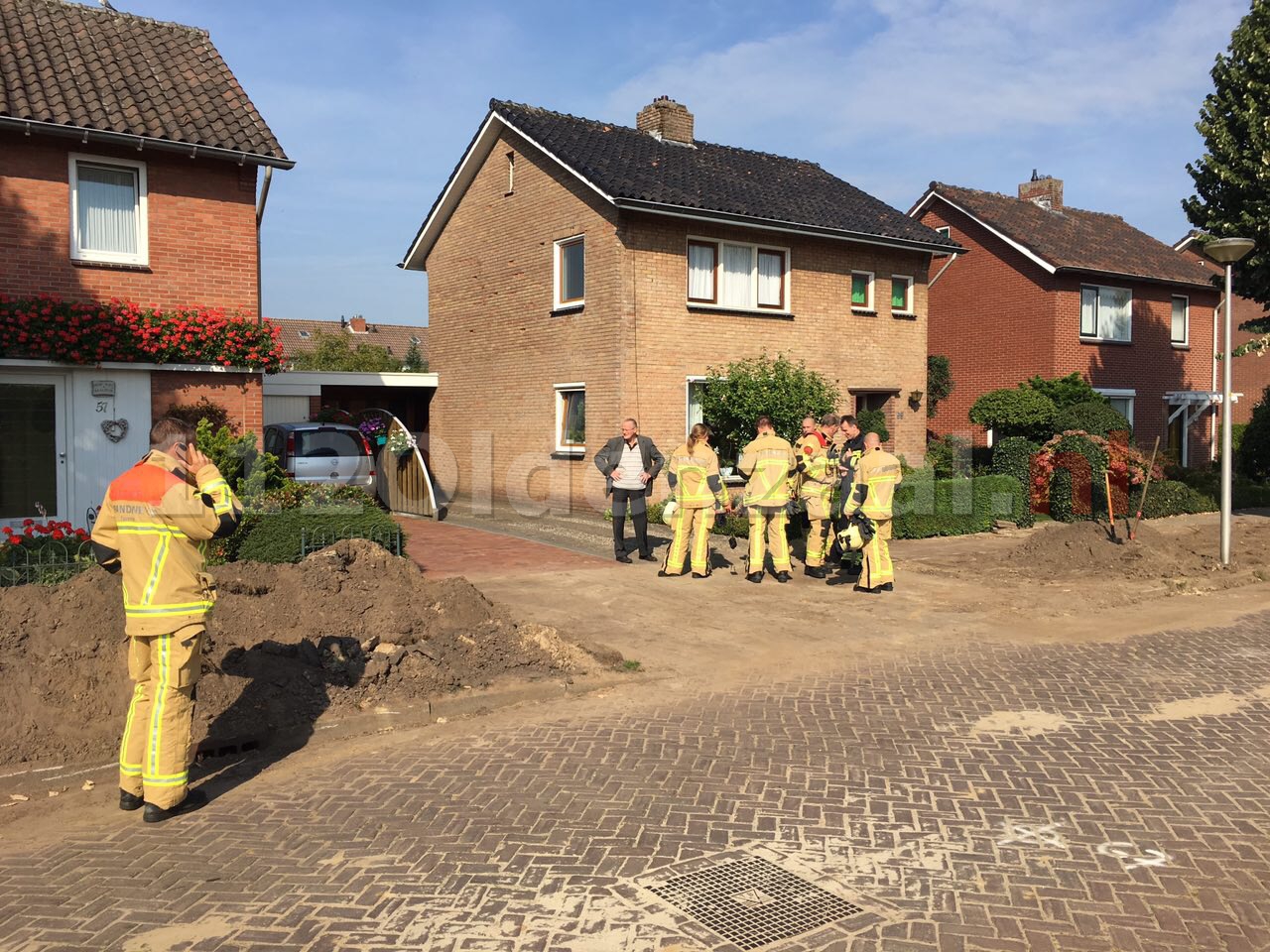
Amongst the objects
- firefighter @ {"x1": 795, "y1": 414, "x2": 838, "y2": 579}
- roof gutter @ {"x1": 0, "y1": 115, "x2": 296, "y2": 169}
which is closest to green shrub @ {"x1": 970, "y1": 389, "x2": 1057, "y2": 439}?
firefighter @ {"x1": 795, "y1": 414, "x2": 838, "y2": 579}

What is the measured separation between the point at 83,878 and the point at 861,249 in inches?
730

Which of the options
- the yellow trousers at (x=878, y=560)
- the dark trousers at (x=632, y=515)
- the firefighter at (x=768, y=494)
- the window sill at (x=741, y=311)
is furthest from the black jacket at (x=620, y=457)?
the window sill at (x=741, y=311)

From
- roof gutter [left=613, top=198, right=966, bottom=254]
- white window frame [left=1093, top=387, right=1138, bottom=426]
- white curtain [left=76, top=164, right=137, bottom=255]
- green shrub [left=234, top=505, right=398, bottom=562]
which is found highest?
roof gutter [left=613, top=198, right=966, bottom=254]

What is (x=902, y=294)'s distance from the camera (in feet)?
69.5

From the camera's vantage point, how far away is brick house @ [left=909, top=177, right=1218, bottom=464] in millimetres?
23781

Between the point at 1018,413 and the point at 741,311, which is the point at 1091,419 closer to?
the point at 1018,413

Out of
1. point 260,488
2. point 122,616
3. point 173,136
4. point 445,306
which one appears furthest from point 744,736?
point 445,306

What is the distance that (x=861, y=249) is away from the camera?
2019 cm

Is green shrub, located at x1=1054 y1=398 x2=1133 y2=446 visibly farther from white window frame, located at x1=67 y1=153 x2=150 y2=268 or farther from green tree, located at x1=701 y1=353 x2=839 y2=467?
white window frame, located at x1=67 y1=153 x2=150 y2=268

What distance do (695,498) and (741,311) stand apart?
7.78 m

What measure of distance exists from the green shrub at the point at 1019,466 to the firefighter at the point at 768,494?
6874mm

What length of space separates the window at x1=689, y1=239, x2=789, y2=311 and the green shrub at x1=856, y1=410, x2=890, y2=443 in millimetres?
2816

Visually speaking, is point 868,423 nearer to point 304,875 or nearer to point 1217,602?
point 1217,602

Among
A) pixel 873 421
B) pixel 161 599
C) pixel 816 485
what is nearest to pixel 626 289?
pixel 873 421
